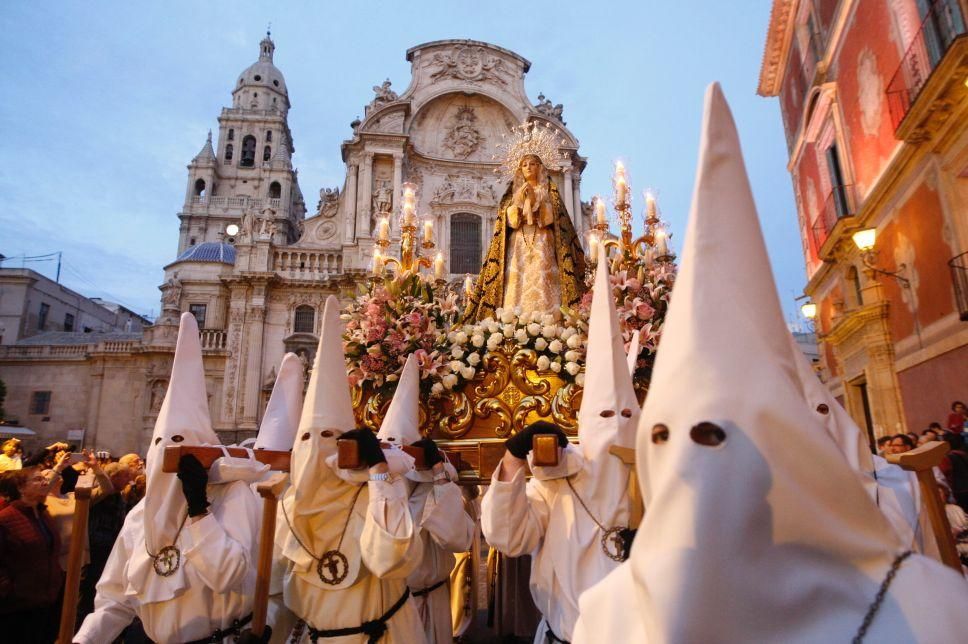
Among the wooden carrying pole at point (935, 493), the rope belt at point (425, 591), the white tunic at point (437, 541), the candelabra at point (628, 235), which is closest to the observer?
the wooden carrying pole at point (935, 493)

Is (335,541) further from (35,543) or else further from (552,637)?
(35,543)

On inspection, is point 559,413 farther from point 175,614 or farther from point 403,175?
point 403,175

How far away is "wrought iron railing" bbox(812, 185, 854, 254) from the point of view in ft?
43.4

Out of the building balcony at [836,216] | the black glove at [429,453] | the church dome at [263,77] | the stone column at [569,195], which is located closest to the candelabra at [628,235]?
the black glove at [429,453]

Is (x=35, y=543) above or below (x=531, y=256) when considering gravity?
below

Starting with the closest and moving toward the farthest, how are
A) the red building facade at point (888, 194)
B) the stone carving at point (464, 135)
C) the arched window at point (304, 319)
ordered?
1. the red building facade at point (888, 194)
2. the arched window at point (304, 319)
3. the stone carving at point (464, 135)


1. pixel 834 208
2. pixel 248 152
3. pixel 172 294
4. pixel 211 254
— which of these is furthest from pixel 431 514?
pixel 248 152

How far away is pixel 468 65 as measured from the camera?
87.8ft

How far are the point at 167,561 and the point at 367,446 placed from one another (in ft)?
4.12

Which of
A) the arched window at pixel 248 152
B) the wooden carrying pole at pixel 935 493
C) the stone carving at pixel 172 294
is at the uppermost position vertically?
the arched window at pixel 248 152

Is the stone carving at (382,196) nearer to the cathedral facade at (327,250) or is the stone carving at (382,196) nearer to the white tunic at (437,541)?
the cathedral facade at (327,250)

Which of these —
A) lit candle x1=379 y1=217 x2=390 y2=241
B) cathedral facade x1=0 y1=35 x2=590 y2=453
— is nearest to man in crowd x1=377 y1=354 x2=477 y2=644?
lit candle x1=379 y1=217 x2=390 y2=241

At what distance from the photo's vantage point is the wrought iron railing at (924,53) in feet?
27.9

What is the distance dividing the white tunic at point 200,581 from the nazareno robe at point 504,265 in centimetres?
321
